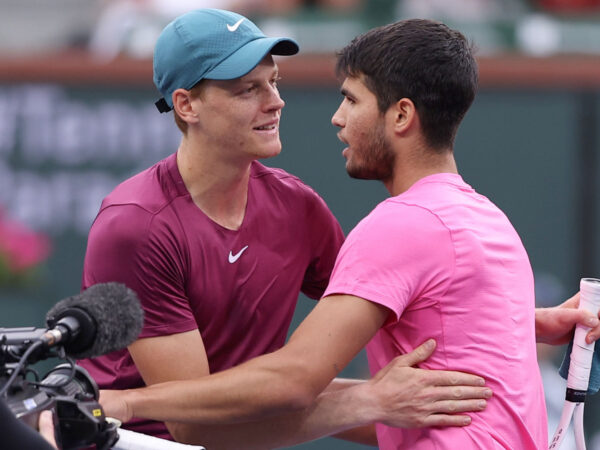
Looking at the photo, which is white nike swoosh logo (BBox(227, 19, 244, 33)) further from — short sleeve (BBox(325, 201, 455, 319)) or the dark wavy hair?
short sleeve (BBox(325, 201, 455, 319))

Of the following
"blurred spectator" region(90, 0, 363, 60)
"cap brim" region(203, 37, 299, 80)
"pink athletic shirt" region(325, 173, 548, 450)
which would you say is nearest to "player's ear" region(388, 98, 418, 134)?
"pink athletic shirt" region(325, 173, 548, 450)

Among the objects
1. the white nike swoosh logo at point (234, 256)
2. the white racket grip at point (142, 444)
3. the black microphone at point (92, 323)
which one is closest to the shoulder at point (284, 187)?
the white nike swoosh logo at point (234, 256)

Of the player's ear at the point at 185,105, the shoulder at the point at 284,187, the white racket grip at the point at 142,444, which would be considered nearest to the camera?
the white racket grip at the point at 142,444

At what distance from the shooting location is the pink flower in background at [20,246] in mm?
6395

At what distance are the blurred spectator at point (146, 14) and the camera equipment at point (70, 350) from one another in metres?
4.37

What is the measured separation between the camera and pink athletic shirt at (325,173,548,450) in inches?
109

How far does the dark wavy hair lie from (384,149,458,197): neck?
0.03 meters

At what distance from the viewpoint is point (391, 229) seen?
9.10 ft

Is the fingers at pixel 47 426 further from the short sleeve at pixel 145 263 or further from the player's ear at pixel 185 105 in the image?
the player's ear at pixel 185 105

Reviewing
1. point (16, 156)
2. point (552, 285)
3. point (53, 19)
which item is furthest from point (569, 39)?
point (53, 19)

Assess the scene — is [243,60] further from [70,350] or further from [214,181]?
[70,350]

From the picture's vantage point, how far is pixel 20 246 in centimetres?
643

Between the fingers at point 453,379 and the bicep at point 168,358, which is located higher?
the bicep at point 168,358

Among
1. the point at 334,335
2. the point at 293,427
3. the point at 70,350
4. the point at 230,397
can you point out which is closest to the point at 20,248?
the point at 293,427
